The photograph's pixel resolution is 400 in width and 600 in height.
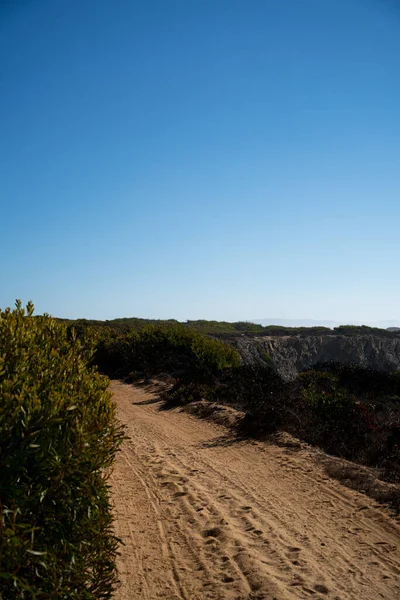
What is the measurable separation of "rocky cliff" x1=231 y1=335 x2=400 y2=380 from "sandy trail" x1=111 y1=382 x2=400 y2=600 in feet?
87.2

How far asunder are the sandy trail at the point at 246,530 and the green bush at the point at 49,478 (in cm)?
151

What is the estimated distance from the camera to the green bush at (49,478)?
297 centimetres

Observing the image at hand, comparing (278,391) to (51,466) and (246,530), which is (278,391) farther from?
(51,466)

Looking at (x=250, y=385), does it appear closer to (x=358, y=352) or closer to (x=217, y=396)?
(x=217, y=396)

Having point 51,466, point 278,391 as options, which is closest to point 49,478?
point 51,466

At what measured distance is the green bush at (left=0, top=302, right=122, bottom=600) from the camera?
2973 millimetres

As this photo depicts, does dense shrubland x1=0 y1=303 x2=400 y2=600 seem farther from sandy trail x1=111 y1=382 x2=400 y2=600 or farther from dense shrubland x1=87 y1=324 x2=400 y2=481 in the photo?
dense shrubland x1=87 y1=324 x2=400 y2=481

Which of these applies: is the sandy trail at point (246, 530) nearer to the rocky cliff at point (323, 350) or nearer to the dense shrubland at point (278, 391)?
the dense shrubland at point (278, 391)

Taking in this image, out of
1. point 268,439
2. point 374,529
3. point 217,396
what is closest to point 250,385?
point 217,396

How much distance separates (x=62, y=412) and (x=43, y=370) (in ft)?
2.22

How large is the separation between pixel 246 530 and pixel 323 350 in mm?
34983

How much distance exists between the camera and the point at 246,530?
235 inches

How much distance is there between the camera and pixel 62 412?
11.3ft

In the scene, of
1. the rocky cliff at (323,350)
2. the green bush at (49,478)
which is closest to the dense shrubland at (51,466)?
the green bush at (49,478)
